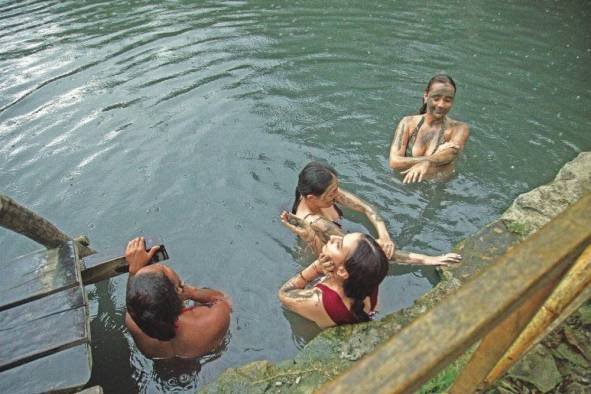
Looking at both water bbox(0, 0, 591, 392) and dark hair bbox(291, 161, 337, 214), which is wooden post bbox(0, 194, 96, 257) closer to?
water bbox(0, 0, 591, 392)

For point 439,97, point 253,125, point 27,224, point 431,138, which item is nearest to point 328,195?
point 439,97

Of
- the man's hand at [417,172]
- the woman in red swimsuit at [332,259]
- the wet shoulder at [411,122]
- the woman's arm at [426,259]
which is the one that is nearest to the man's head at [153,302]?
the woman in red swimsuit at [332,259]

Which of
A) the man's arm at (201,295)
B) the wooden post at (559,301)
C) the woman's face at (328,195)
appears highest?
the wooden post at (559,301)

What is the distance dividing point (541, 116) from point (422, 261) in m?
4.11

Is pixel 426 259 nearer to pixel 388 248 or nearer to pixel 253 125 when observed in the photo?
pixel 388 248

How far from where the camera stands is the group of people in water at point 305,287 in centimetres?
322

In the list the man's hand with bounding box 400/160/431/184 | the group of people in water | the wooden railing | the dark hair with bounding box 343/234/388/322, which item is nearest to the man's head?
the group of people in water

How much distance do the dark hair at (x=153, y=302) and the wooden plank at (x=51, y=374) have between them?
41 centimetres

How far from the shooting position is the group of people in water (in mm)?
3223

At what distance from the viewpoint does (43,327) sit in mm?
3334

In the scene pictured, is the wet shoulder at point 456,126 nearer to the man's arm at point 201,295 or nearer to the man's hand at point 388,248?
the man's hand at point 388,248

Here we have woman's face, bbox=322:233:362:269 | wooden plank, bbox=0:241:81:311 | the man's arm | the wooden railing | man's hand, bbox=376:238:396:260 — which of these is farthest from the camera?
man's hand, bbox=376:238:396:260

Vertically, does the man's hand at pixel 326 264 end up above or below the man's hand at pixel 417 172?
above

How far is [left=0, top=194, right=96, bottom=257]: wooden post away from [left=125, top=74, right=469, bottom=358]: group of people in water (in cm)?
60
